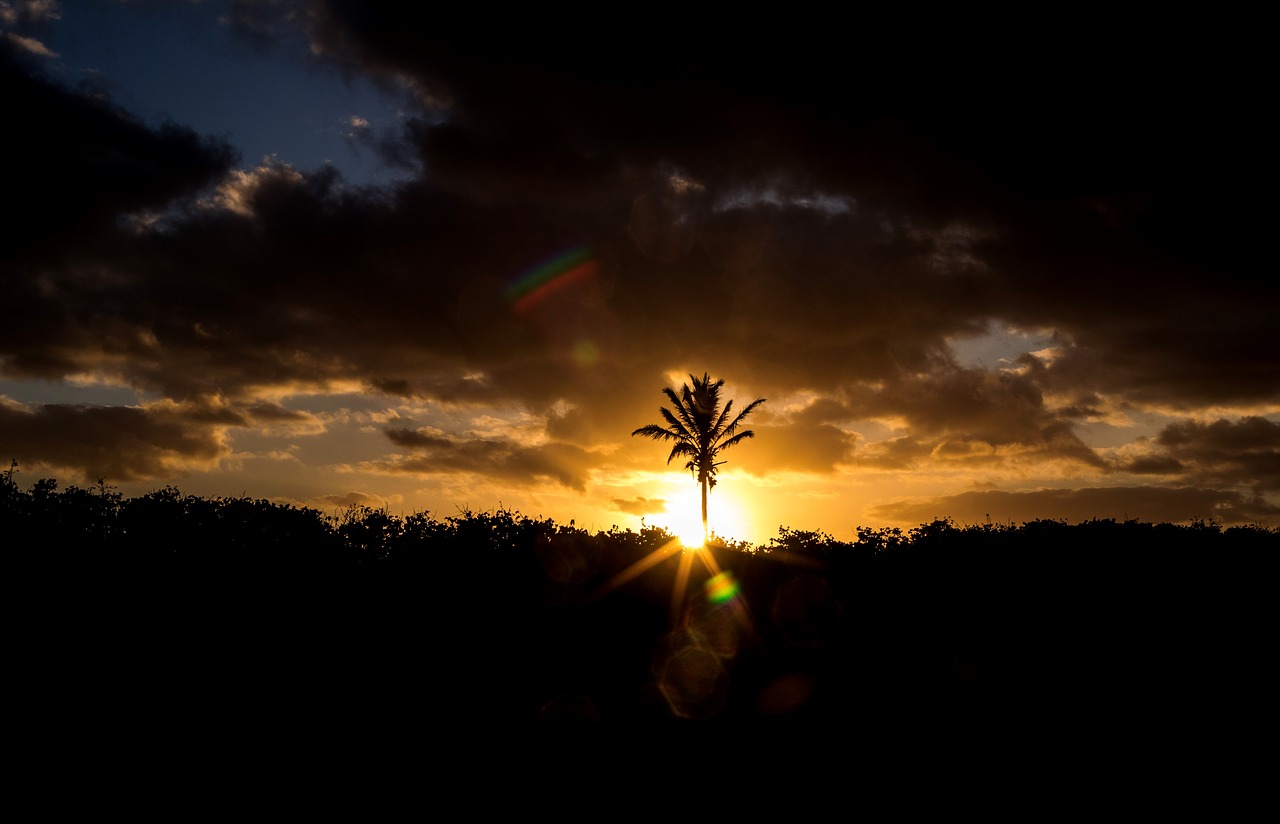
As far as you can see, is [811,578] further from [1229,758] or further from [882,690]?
[1229,758]

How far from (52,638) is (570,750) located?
28.2ft

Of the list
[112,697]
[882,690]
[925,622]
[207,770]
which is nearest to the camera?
[207,770]

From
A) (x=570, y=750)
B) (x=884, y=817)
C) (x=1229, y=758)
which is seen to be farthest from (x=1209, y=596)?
(x=570, y=750)

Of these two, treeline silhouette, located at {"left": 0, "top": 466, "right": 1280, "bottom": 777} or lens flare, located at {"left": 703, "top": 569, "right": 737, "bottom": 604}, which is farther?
lens flare, located at {"left": 703, "top": 569, "right": 737, "bottom": 604}

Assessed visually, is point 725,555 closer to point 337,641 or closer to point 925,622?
point 925,622

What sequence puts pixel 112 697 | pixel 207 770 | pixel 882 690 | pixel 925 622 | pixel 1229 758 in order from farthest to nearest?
pixel 925 622, pixel 882 690, pixel 1229 758, pixel 112 697, pixel 207 770

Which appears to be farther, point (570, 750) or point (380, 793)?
point (570, 750)

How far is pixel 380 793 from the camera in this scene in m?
12.7

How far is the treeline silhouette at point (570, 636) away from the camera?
46.0 feet

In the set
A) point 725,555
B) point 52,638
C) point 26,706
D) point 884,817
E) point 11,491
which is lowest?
point 884,817

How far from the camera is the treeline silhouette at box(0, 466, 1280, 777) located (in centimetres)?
1402

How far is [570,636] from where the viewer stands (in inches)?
620

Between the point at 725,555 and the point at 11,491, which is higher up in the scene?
the point at 11,491

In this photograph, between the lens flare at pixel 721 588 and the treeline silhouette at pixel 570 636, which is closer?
the treeline silhouette at pixel 570 636
